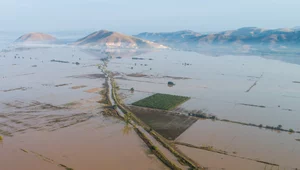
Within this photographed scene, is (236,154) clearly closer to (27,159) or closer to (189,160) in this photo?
(189,160)

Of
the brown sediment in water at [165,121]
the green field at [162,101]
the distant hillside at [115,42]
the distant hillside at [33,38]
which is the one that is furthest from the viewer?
the distant hillside at [33,38]

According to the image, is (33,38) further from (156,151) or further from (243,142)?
(243,142)

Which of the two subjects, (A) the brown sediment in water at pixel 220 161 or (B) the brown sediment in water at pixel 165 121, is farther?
(B) the brown sediment in water at pixel 165 121

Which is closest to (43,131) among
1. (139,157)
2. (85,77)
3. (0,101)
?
(139,157)

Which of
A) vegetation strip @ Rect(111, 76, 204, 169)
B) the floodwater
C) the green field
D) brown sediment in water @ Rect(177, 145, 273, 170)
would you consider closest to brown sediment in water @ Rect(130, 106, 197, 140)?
vegetation strip @ Rect(111, 76, 204, 169)

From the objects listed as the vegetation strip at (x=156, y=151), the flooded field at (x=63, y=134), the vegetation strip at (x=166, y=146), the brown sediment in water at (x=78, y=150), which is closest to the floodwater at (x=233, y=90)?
the vegetation strip at (x=166, y=146)

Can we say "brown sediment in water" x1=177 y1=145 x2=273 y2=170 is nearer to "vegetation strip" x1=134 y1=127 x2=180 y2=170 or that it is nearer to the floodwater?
"vegetation strip" x1=134 y1=127 x2=180 y2=170

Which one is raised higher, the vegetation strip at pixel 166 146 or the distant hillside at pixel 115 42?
the distant hillside at pixel 115 42

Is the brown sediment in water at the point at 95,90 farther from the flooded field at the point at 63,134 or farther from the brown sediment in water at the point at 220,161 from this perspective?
the brown sediment in water at the point at 220,161
